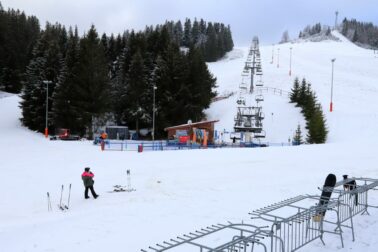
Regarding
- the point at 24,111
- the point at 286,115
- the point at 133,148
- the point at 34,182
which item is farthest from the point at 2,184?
the point at 286,115

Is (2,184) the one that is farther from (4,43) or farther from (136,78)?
(4,43)

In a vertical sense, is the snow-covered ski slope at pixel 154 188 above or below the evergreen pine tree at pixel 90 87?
below

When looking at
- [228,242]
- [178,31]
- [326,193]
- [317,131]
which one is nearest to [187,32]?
[178,31]

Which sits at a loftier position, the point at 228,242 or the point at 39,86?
the point at 39,86

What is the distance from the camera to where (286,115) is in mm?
49344

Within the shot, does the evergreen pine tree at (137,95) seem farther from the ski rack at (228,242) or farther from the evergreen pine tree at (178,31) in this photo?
the evergreen pine tree at (178,31)

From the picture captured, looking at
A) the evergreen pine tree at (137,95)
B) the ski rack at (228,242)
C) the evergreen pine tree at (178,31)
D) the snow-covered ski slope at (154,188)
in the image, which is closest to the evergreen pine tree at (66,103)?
the snow-covered ski slope at (154,188)

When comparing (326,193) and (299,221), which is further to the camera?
(326,193)

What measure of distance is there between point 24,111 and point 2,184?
1315 inches

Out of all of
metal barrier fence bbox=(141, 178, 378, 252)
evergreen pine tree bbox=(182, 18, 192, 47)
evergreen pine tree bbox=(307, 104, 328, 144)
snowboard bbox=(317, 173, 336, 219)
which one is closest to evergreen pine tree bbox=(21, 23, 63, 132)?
evergreen pine tree bbox=(307, 104, 328, 144)

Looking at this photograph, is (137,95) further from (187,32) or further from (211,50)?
(187,32)

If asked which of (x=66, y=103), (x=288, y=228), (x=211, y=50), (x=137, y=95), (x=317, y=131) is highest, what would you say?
(x=211, y=50)

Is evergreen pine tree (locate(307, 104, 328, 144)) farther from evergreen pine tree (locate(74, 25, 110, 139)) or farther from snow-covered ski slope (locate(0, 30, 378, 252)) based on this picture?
evergreen pine tree (locate(74, 25, 110, 139))

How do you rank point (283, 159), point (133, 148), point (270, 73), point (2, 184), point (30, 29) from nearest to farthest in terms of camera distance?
point (2, 184) < point (283, 159) < point (133, 148) < point (270, 73) < point (30, 29)
